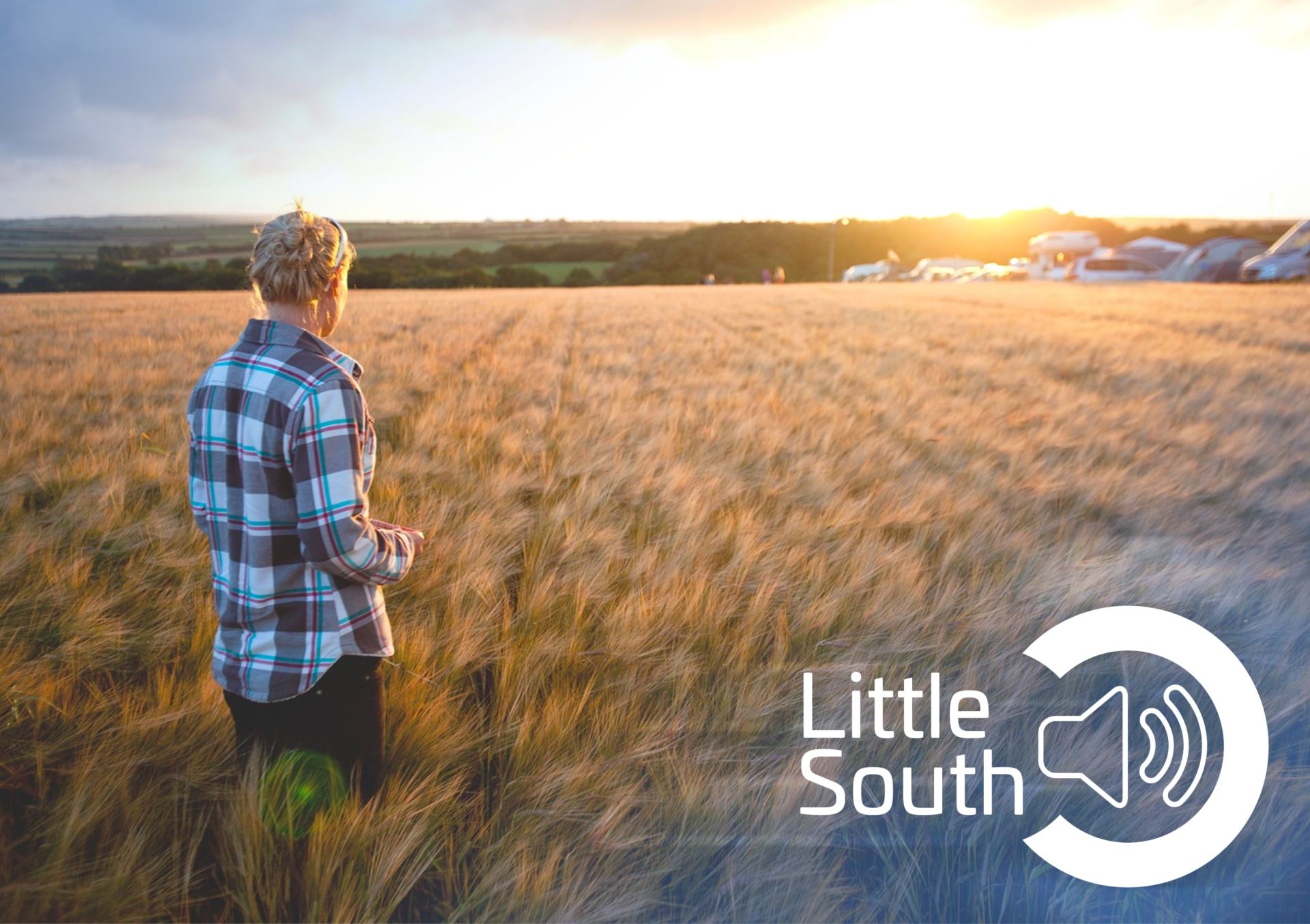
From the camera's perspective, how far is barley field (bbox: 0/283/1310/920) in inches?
55.9

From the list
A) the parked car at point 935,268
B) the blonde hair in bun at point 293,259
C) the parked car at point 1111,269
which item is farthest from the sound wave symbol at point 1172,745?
the parked car at point 935,268

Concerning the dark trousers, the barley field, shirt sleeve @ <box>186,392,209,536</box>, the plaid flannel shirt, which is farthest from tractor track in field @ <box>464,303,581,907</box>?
shirt sleeve @ <box>186,392,209,536</box>

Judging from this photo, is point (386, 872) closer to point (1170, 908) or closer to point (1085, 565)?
point (1170, 908)

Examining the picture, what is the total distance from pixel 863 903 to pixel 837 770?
33cm

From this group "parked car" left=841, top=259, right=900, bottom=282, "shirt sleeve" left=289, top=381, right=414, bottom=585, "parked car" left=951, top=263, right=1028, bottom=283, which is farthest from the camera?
"parked car" left=841, top=259, right=900, bottom=282

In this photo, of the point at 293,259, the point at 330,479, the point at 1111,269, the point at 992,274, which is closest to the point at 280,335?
the point at 293,259

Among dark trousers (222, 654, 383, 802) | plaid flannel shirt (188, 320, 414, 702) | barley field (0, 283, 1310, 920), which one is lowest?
barley field (0, 283, 1310, 920)

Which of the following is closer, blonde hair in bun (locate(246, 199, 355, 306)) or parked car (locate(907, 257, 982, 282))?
blonde hair in bun (locate(246, 199, 355, 306))

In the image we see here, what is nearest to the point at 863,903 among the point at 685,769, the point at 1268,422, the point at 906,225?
the point at 685,769

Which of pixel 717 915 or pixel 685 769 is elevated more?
pixel 685 769

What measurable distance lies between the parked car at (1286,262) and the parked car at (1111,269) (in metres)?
5.20

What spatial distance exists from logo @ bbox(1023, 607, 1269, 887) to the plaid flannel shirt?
63.0 inches

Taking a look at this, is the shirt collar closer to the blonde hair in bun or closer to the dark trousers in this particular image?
the blonde hair in bun

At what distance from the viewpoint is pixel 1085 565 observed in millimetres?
2762
